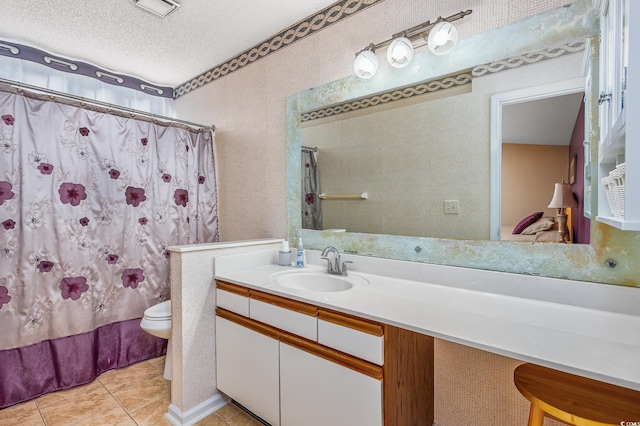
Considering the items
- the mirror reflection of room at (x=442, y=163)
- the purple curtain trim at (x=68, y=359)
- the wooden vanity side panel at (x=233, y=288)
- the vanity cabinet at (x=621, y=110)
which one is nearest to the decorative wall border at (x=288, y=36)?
the mirror reflection of room at (x=442, y=163)

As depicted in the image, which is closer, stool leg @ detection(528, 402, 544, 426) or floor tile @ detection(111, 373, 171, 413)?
stool leg @ detection(528, 402, 544, 426)

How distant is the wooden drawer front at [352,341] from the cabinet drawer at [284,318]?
0.05 meters

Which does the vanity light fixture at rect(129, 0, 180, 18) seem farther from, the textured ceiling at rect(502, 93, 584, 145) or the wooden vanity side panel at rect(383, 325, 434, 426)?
the wooden vanity side panel at rect(383, 325, 434, 426)

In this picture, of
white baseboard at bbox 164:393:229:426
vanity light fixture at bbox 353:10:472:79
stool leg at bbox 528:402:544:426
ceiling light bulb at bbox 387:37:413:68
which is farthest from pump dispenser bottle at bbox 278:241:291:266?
stool leg at bbox 528:402:544:426

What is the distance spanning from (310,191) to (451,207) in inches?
35.6

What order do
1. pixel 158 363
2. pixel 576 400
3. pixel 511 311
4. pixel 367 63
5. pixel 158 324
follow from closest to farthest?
pixel 576 400 < pixel 511 311 < pixel 367 63 < pixel 158 324 < pixel 158 363

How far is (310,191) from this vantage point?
2.04 meters

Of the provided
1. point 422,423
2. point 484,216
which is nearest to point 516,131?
point 484,216

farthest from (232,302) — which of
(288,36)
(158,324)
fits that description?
(288,36)

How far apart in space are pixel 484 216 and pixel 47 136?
2.57m

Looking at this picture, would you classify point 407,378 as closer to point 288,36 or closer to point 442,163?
point 442,163

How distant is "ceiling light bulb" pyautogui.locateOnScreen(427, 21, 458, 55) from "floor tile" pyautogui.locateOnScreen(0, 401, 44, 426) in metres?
2.85

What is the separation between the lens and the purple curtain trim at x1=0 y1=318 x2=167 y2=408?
5.94 feet

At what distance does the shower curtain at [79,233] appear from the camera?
71.3 inches
